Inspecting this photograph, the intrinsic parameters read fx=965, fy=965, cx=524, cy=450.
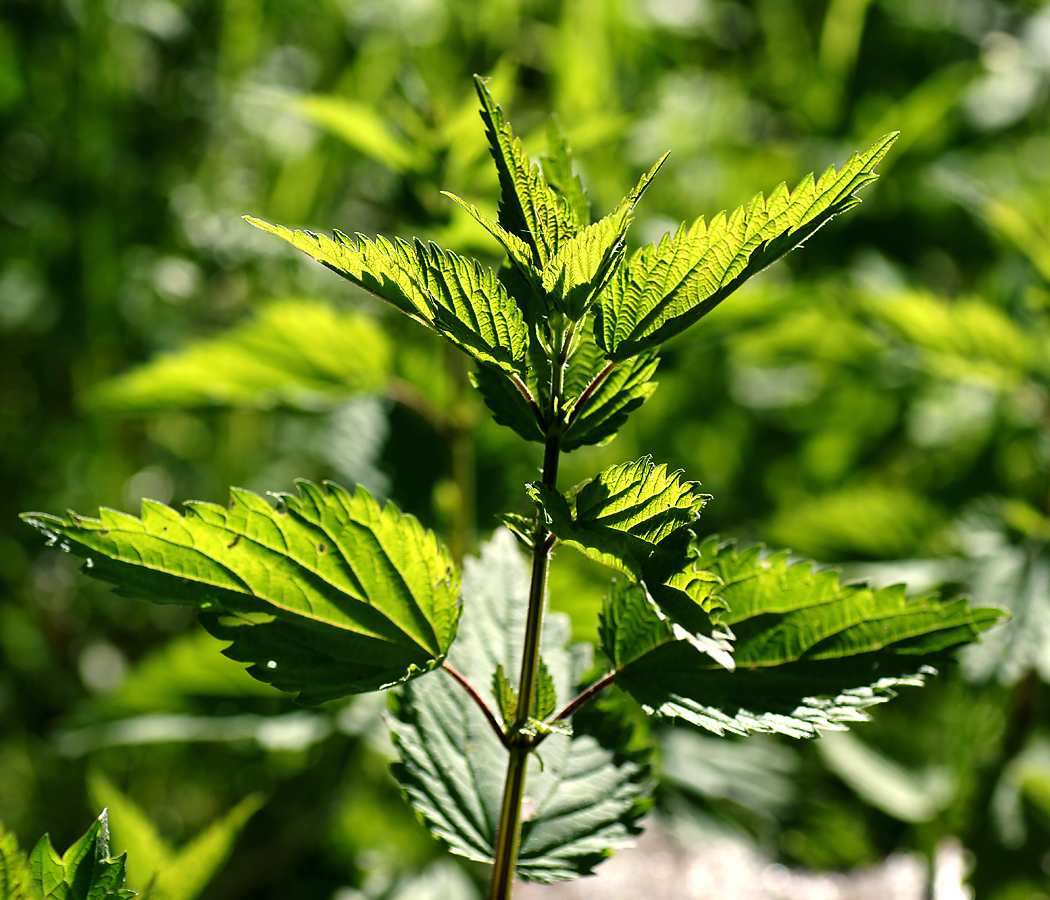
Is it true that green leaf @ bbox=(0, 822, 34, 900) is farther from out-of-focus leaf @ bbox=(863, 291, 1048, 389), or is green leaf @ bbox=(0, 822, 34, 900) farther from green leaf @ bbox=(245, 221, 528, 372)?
out-of-focus leaf @ bbox=(863, 291, 1048, 389)

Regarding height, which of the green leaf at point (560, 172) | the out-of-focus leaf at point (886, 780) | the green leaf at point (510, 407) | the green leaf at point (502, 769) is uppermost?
the green leaf at point (560, 172)

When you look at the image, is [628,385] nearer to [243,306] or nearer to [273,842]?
[273,842]

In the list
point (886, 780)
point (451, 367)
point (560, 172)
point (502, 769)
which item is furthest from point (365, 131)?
point (886, 780)

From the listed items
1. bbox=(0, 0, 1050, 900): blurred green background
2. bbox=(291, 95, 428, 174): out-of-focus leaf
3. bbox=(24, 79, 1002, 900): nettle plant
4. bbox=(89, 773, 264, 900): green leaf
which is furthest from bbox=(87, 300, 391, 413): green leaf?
bbox=(24, 79, 1002, 900): nettle plant

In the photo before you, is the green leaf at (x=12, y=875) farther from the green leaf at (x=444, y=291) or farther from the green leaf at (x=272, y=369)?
the green leaf at (x=272, y=369)

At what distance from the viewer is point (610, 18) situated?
1743 mm

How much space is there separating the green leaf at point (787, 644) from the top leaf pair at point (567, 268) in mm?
99

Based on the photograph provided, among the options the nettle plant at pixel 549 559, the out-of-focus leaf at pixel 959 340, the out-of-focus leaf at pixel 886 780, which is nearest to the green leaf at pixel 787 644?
the nettle plant at pixel 549 559

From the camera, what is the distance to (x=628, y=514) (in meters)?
0.41

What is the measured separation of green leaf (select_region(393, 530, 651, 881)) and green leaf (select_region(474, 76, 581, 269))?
0.22m

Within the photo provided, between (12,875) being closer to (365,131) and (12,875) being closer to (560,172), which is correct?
(560,172)

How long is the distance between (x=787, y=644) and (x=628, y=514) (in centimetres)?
11

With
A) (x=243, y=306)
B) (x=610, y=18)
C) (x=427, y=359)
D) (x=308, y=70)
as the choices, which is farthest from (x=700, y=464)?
(x=308, y=70)

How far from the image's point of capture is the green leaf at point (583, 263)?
1.32ft
